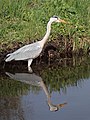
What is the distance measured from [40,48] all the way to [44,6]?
2.36 metres

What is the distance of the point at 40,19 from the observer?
11.0 m

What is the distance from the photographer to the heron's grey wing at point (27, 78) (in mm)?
8656

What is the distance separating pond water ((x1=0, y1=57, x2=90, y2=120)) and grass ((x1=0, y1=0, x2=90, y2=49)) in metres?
0.84

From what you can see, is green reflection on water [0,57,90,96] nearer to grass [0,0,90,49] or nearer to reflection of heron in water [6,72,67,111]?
reflection of heron in water [6,72,67,111]

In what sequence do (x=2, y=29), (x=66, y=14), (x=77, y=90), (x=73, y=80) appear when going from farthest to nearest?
(x=66, y=14) → (x=2, y=29) → (x=73, y=80) → (x=77, y=90)

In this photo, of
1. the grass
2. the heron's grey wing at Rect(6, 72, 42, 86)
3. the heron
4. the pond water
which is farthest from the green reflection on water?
the grass

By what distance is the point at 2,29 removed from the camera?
34.2ft

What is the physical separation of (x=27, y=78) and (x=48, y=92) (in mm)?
891

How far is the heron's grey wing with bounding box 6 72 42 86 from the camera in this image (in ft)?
28.4

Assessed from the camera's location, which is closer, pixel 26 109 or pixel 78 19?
pixel 26 109

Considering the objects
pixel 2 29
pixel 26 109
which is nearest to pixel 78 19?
pixel 2 29

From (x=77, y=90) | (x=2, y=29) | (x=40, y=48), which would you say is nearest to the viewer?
(x=77, y=90)

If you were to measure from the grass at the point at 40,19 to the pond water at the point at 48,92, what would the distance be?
0.84 m

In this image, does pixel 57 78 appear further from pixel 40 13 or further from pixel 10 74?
pixel 40 13
